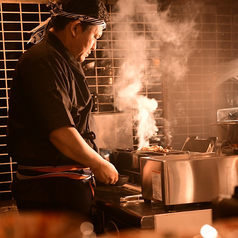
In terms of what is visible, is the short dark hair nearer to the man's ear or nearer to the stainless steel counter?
the man's ear

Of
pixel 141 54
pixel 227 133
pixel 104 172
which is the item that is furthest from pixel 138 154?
pixel 141 54

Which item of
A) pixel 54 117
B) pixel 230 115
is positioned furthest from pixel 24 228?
pixel 230 115

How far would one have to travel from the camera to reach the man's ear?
1.84m

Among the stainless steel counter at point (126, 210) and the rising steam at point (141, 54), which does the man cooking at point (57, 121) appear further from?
the rising steam at point (141, 54)

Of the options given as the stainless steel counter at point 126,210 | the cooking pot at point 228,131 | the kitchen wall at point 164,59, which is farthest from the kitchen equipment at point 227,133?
the kitchen wall at point 164,59

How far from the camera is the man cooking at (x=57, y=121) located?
64.5 inches

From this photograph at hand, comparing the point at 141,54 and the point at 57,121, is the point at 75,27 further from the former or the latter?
the point at 141,54

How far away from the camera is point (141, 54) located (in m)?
4.32

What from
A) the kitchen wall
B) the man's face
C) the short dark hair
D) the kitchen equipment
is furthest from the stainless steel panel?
the kitchen wall

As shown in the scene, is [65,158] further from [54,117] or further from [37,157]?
[54,117]

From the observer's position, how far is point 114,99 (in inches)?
167

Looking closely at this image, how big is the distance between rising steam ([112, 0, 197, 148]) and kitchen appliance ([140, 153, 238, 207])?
2.17 m

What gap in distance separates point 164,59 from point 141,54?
0.31 m

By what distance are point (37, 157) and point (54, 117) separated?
22 centimetres
